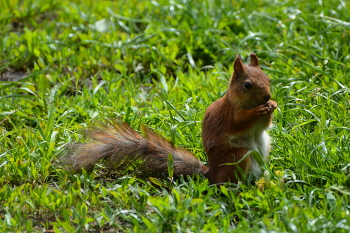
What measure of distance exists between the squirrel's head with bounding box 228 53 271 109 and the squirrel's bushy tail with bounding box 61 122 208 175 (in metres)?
0.41

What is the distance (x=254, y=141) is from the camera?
2.98 m

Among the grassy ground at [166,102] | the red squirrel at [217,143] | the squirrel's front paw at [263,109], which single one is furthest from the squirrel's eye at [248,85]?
the grassy ground at [166,102]

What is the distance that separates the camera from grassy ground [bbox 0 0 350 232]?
8.45 feet

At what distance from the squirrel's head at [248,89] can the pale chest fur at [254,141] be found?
129mm

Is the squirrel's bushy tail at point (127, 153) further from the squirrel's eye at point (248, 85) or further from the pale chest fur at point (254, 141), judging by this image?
the squirrel's eye at point (248, 85)

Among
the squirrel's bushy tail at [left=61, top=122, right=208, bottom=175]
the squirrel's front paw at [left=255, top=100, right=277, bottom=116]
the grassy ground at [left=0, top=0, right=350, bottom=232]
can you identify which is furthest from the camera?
the squirrel's bushy tail at [left=61, top=122, right=208, bottom=175]

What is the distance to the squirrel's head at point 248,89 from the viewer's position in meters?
2.92

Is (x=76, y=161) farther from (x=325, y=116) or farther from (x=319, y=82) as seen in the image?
(x=319, y=82)

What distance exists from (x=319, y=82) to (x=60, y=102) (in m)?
1.84

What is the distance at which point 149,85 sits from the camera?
432 centimetres

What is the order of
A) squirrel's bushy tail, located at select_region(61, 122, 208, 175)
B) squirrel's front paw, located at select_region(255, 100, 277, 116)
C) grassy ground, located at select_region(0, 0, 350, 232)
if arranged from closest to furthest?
grassy ground, located at select_region(0, 0, 350, 232) → squirrel's front paw, located at select_region(255, 100, 277, 116) → squirrel's bushy tail, located at select_region(61, 122, 208, 175)

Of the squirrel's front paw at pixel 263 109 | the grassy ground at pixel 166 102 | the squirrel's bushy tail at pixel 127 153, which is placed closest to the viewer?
the grassy ground at pixel 166 102

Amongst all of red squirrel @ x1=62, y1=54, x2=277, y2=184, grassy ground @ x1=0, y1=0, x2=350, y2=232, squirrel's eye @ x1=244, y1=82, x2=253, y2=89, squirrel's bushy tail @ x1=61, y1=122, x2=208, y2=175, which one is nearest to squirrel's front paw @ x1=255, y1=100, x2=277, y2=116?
red squirrel @ x1=62, y1=54, x2=277, y2=184

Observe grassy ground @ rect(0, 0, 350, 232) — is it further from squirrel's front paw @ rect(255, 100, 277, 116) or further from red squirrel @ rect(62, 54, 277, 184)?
squirrel's front paw @ rect(255, 100, 277, 116)
